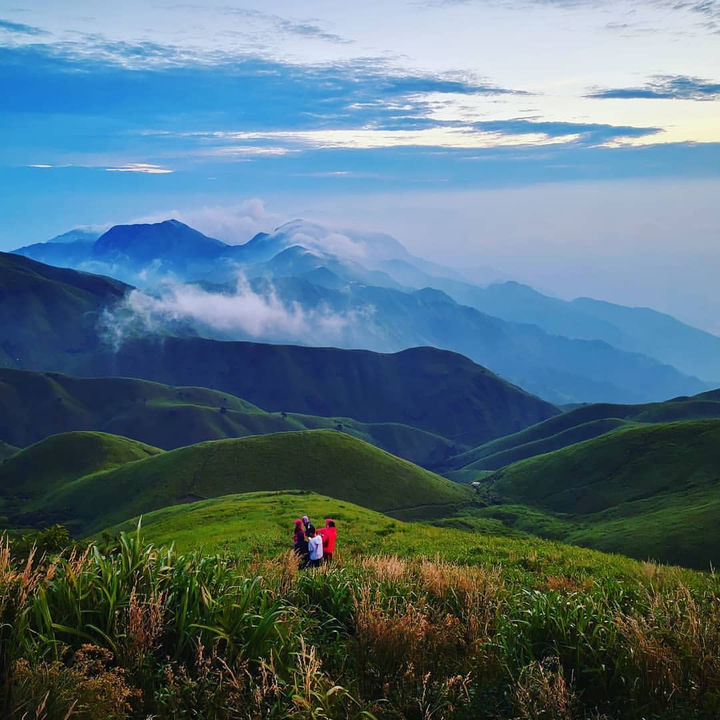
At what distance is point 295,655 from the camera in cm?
869

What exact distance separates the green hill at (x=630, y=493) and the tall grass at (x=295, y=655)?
2589 inches

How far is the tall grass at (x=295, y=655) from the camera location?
7.44 meters

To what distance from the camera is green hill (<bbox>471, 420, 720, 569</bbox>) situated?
245 ft

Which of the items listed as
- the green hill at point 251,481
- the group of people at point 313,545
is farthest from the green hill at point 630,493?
the group of people at point 313,545

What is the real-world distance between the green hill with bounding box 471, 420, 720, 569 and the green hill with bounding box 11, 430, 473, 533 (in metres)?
18.3

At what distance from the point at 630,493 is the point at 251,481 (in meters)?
83.8

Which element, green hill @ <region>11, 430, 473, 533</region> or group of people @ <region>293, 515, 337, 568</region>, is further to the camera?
green hill @ <region>11, 430, 473, 533</region>

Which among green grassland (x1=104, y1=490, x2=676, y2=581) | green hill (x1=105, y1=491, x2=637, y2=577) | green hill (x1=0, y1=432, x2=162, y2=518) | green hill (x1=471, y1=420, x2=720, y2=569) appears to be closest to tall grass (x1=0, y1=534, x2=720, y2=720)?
green grassland (x1=104, y1=490, x2=676, y2=581)

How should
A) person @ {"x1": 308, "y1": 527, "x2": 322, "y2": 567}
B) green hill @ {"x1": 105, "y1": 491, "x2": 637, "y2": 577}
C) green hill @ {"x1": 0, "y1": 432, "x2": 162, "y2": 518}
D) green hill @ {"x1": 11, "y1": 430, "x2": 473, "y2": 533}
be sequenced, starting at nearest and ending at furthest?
person @ {"x1": 308, "y1": 527, "x2": 322, "y2": 567} < green hill @ {"x1": 105, "y1": 491, "x2": 637, "y2": 577} < green hill @ {"x1": 11, "y1": 430, "x2": 473, "y2": 533} < green hill @ {"x1": 0, "y1": 432, "x2": 162, "y2": 518}

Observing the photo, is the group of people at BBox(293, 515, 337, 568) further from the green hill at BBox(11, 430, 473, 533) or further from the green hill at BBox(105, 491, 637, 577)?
the green hill at BBox(11, 430, 473, 533)

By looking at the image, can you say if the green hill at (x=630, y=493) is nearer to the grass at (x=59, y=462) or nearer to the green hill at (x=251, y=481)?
the green hill at (x=251, y=481)

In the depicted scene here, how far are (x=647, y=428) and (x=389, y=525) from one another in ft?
422

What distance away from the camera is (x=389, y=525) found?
42812 mm

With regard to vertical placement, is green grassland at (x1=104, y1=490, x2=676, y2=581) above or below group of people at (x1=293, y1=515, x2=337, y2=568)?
below
